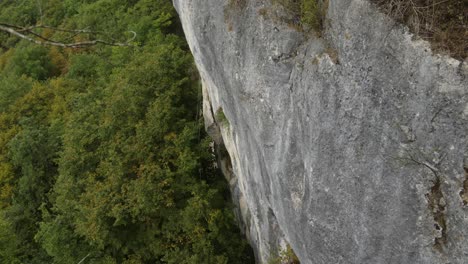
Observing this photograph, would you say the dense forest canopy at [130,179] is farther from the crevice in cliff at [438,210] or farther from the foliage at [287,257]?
the crevice in cliff at [438,210]

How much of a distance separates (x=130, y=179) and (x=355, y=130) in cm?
967

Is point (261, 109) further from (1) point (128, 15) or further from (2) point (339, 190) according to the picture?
(1) point (128, 15)

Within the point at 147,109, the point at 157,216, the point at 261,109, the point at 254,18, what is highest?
the point at 254,18

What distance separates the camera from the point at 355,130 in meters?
5.41

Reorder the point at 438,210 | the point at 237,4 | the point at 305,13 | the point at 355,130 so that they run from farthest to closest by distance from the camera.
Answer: the point at 237,4
the point at 305,13
the point at 355,130
the point at 438,210

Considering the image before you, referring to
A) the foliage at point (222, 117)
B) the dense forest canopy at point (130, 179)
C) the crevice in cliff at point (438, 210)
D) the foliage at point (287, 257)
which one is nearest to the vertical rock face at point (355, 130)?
the crevice in cliff at point (438, 210)

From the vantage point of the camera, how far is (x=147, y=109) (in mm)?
14305

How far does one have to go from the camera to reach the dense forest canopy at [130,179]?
42.2 ft

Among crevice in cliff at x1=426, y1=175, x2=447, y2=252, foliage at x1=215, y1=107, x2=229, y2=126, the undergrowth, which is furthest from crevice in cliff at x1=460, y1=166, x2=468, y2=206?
foliage at x1=215, y1=107, x2=229, y2=126

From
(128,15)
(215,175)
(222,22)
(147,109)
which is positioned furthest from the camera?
(128,15)

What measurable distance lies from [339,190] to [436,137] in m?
1.66

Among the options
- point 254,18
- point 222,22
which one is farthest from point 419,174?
point 222,22

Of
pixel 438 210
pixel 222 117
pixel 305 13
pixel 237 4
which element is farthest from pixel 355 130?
pixel 222 117

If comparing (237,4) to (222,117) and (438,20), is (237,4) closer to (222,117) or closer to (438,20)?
(438,20)
